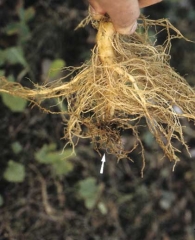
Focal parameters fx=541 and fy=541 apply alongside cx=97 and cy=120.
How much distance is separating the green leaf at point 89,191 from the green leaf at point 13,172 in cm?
17

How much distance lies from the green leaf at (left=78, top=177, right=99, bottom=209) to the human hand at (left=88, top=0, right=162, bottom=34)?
749 mm

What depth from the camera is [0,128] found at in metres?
1.45

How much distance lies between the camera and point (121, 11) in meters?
0.71

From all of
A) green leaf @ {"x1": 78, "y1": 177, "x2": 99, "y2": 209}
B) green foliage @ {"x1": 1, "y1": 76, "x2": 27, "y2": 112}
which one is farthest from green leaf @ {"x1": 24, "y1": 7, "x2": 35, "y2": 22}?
green leaf @ {"x1": 78, "y1": 177, "x2": 99, "y2": 209}

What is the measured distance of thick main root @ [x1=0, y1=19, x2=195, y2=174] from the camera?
2.89 feet

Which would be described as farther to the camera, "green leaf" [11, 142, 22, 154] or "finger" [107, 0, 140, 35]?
"green leaf" [11, 142, 22, 154]

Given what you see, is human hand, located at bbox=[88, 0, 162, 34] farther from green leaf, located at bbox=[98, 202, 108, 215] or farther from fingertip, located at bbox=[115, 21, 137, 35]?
green leaf, located at bbox=[98, 202, 108, 215]

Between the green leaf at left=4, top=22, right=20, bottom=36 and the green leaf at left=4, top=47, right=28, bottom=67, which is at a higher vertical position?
the green leaf at left=4, top=22, right=20, bottom=36

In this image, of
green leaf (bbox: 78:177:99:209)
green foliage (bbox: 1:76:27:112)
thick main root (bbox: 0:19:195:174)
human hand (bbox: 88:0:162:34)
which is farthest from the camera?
green leaf (bbox: 78:177:99:209)

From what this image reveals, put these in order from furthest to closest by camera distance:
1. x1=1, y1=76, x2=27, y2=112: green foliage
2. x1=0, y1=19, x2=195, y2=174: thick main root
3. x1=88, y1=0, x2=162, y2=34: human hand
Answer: x1=1, y1=76, x2=27, y2=112: green foliage
x1=0, y1=19, x2=195, y2=174: thick main root
x1=88, y1=0, x2=162, y2=34: human hand

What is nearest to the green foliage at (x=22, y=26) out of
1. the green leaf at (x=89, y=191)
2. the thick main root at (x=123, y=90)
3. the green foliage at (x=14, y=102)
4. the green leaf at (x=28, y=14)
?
the green leaf at (x=28, y=14)

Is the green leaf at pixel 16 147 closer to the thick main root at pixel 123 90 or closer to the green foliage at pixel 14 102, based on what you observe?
the green foliage at pixel 14 102

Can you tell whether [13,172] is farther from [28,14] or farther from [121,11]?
[121,11]

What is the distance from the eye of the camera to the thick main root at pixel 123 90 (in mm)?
882
